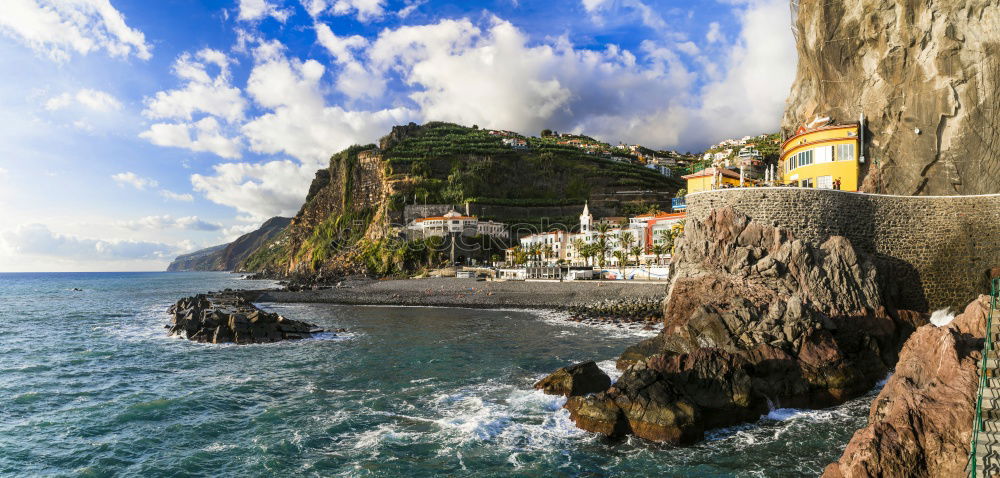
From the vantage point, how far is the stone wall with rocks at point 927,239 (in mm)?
24703

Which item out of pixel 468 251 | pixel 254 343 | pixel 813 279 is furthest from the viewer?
pixel 468 251

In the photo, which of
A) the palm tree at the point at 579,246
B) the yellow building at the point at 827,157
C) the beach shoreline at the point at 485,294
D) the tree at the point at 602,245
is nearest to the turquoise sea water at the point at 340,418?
the yellow building at the point at 827,157

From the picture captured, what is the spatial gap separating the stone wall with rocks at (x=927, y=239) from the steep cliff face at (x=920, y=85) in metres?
1.64

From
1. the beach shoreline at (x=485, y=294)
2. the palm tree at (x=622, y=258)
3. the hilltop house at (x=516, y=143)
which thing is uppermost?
the hilltop house at (x=516, y=143)

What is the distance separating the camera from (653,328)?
1187 inches

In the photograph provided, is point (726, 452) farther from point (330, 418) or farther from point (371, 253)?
point (371, 253)

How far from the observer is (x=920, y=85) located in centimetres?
2648

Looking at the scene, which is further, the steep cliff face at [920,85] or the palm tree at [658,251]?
the palm tree at [658,251]

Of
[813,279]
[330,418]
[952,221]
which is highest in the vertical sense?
[952,221]

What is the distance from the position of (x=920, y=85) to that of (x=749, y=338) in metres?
18.8

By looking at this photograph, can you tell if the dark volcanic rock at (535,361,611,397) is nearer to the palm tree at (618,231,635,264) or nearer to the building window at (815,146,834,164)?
the building window at (815,146,834,164)

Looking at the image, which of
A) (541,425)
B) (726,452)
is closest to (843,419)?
(726,452)

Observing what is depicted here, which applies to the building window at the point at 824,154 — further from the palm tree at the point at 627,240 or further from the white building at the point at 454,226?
the white building at the point at 454,226

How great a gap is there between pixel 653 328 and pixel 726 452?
18.2 metres
